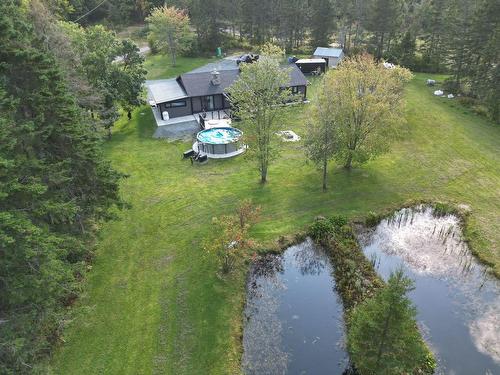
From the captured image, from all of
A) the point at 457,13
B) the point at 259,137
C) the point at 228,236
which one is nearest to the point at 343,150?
the point at 259,137

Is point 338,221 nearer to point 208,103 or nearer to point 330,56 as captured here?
point 208,103

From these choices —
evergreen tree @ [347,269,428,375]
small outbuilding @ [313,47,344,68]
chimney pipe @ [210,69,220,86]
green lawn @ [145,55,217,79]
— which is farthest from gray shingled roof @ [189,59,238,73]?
evergreen tree @ [347,269,428,375]

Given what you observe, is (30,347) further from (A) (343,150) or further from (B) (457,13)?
(B) (457,13)

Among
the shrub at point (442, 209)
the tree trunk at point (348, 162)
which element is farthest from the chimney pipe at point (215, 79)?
the shrub at point (442, 209)

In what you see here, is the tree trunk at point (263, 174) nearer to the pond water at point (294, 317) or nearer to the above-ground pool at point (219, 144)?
the above-ground pool at point (219, 144)

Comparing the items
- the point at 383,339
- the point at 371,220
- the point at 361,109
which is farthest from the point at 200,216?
the point at 383,339

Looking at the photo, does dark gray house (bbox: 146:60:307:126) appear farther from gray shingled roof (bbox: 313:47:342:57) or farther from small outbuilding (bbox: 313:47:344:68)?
gray shingled roof (bbox: 313:47:342:57)
